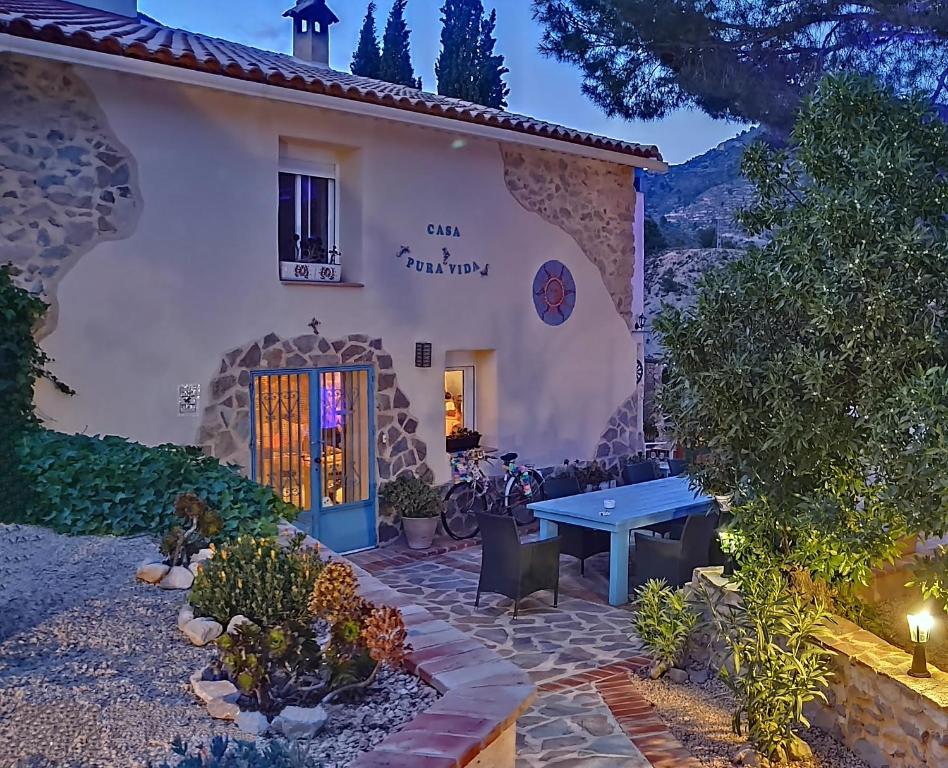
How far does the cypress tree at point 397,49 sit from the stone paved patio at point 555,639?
1377 centimetres

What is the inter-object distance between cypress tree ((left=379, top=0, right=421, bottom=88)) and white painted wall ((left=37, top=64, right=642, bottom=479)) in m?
10.7

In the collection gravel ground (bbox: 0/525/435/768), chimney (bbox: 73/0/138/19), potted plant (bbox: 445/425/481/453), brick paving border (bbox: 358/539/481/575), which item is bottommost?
brick paving border (bbox: 358/539/481/575)

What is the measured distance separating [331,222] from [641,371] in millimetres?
5369

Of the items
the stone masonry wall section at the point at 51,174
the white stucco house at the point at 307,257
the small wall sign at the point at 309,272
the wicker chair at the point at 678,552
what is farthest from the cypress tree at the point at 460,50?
the wicker chair at the point at 678,552

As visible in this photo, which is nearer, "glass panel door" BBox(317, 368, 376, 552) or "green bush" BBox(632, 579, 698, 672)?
"green bush" BBox(632, 579, 698, 672)

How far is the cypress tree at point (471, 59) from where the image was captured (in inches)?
672

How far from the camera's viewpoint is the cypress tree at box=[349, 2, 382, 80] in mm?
20031

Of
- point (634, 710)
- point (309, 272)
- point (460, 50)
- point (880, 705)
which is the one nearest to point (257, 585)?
point (634, 710)

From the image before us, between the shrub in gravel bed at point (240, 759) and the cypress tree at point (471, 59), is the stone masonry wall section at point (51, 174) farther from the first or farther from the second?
the cypress tree at point (471, 59)

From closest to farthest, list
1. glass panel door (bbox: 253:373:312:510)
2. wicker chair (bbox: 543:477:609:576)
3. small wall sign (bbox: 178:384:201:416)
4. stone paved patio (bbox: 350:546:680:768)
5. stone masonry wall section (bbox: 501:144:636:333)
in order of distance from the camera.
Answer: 1. stone paved patio (bbox: 350:546:680:768)
2. small wall sign (bbox: 178:384:201:416)
3. wicker chair (bbox: 543:477:609:576)
4. glass panel door (bbox: 253:373:312:510)
5. stone masonry wall section (bbox: 501:144:636:333)

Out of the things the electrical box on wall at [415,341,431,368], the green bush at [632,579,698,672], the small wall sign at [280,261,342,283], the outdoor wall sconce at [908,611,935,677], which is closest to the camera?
the outdoor wall sconce at [908,611,935,677]

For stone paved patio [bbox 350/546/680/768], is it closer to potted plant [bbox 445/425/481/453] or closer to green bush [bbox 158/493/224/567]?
potted plant [bbox 445/425/481/453]

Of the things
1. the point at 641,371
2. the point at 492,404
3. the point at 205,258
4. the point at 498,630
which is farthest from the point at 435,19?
the point at 498,630

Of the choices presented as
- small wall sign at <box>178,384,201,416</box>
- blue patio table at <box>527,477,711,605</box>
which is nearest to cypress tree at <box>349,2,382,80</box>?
small wall sign at <box>178,384,201,416</box>
